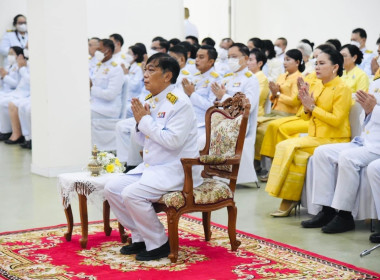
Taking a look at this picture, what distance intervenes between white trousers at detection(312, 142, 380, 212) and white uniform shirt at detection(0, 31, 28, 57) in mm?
9146

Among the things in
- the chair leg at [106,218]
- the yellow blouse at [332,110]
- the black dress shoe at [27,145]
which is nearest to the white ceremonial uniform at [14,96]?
the black dress shoe at [27,145]

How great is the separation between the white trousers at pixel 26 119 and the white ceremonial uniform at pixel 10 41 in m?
2.95

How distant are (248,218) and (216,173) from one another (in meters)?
0.91

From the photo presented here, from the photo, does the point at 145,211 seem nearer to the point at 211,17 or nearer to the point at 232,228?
the point at 232,228

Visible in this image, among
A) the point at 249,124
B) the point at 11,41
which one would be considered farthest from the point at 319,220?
the point at 11,41

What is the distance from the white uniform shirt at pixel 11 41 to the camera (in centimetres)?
1380

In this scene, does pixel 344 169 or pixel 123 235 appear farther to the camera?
pixel 344 169

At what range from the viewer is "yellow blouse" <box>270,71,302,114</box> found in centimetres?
825

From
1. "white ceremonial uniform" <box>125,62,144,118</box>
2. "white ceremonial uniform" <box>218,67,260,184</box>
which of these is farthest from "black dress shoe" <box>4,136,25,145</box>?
"white ceremonial uniform" <box>218,67,260,184</box>

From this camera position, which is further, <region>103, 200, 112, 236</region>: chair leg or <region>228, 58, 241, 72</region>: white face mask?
<region>228, 58, 241, 72</region>: white face mask

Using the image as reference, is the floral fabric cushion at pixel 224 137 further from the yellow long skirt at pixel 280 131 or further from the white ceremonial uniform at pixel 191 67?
the white ceremonial uniform at pixel 191 67

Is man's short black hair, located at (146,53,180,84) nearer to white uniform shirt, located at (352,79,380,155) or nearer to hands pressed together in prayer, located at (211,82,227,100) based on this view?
white uniform shirt, located at (352,79,380,155)

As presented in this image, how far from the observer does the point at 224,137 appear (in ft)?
18.0

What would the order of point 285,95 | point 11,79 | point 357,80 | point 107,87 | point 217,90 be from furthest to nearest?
point 11,79
point 107,87
point 285,95
point 357,80
point 217,90
